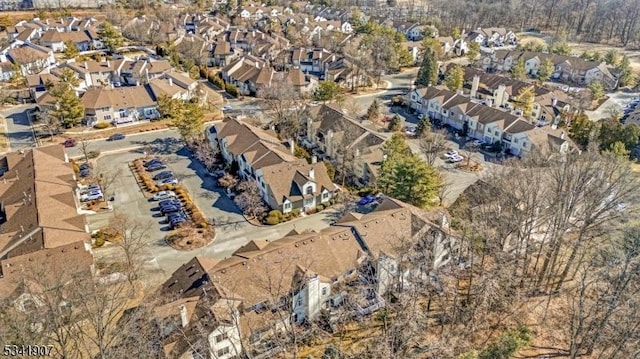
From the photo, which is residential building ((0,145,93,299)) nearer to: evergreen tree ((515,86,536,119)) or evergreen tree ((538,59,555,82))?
evergreen tree ((515,86,536,119))

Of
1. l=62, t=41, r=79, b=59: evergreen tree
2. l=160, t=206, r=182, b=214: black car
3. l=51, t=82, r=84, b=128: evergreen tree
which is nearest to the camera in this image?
l=160, t=206, r=182, b=214: black car

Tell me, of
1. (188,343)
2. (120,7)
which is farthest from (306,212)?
(120,7)

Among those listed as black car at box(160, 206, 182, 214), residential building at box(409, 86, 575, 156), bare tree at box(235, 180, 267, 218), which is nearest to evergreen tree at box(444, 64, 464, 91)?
residential building at box(409, 86, 575, 156)

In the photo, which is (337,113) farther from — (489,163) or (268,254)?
(268,254)

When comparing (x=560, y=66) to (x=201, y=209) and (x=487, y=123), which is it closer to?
(x=487, y=123)

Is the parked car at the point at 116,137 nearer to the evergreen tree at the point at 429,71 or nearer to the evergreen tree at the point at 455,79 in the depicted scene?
the evergreen tree at the point at 429,71

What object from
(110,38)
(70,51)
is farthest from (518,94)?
(70,51)
